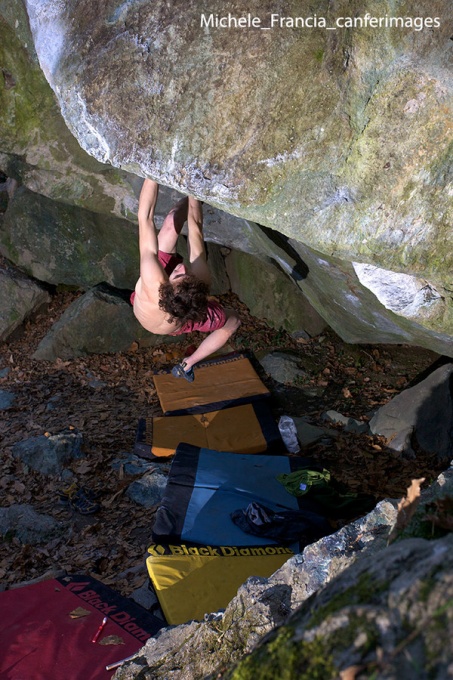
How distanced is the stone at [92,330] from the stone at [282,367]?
1.55m

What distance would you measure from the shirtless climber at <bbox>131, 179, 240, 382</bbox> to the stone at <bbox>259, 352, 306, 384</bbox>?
153cm

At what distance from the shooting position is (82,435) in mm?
6684

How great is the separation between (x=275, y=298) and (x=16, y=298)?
3.97 meters

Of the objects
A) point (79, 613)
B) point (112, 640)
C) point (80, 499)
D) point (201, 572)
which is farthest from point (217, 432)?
point (112, 640)

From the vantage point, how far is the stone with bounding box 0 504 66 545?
5.38 meters

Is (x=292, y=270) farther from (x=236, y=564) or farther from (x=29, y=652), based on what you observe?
(x=29, y=652)

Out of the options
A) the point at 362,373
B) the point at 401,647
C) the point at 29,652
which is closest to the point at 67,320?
the point at 362,373

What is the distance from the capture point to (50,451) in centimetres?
634

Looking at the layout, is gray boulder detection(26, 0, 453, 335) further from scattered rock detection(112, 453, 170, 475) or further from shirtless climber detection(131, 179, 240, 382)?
scattered rock detection(112, 453, 170, 475)

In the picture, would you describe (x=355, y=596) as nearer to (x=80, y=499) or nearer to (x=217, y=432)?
(x=80, y=499)

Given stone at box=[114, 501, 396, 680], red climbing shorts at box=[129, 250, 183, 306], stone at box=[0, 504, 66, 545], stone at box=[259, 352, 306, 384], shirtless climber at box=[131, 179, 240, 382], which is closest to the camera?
stone at box=[114, 501, 396, 680]

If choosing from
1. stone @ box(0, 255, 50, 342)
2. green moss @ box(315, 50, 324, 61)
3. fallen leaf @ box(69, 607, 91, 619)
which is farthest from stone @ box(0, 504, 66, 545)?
green moss @ box(315, 50, 324, 61)

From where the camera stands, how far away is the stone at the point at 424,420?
20.2 ft

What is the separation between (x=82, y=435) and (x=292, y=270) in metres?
2.99
